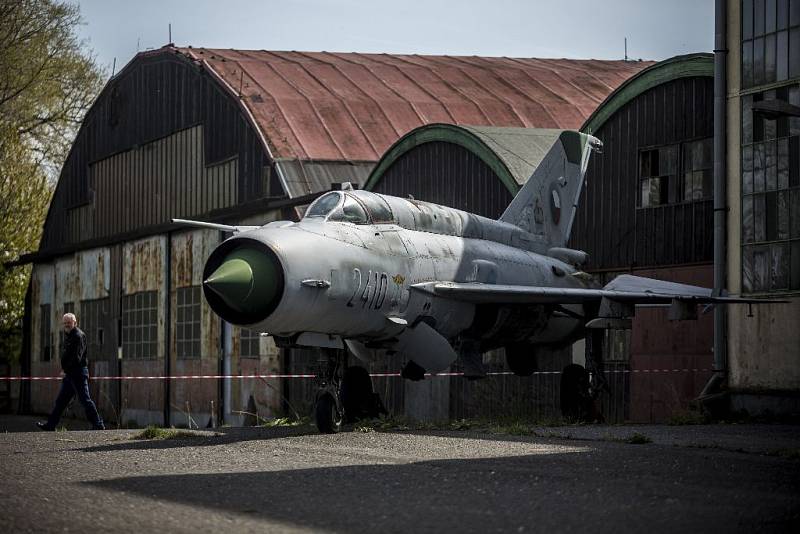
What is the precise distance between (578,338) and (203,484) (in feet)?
39.3

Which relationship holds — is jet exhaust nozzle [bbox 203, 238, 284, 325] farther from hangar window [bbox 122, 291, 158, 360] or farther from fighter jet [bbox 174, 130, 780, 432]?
hangar window [bbox 122, 291, 158, 360]

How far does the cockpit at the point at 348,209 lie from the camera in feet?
55.3

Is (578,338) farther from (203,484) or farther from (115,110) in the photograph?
(115,110)

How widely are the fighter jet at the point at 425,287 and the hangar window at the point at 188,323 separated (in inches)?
527

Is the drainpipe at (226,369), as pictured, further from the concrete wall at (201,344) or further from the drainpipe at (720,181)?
the drainpipe at (720,181)

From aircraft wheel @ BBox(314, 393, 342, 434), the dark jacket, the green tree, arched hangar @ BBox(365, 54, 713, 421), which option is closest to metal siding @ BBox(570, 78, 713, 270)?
arched hangar @ BBox(365, 54, 713, 421)

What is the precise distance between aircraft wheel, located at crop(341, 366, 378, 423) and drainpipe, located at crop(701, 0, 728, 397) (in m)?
5.63

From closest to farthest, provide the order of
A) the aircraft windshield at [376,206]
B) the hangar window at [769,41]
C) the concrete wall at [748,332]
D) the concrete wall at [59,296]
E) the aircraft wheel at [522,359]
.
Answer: the aircraft windshield at [376,206], the concrete wall at [748,332], the hangar window at [769,41], the aircraft wheel at [522,359], the concrete wall at [59,296]

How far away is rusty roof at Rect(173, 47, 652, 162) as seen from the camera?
33.1 m

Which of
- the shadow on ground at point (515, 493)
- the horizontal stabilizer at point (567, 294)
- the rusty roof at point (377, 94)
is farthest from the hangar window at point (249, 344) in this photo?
the shadow on ground at point (515, 493)

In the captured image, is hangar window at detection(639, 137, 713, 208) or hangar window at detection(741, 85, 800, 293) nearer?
hangar window at detection(741, 85, 800, 293)

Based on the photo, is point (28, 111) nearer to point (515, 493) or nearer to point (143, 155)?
point (143, 155)

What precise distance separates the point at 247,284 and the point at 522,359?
8.09 meters

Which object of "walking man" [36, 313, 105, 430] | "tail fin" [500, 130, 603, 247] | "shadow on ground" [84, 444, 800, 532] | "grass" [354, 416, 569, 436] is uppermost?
"tail fin" [500, 130, 603, 247]
